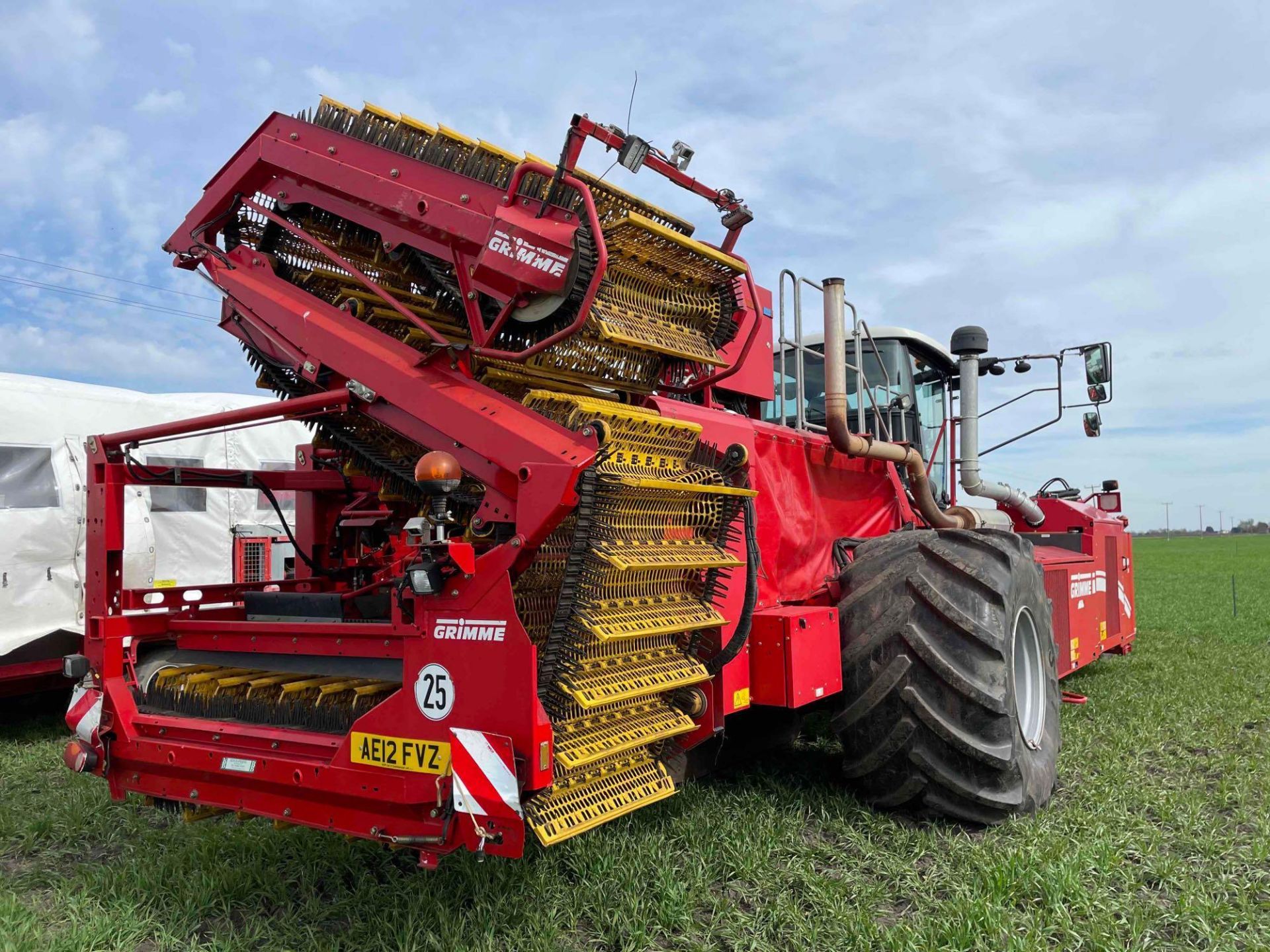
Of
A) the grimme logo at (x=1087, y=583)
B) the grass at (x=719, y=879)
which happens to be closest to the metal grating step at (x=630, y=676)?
the grass at (x=719, y=879)

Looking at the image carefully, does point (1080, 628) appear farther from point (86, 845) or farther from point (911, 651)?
point (86, 845)

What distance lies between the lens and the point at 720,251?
157 inches

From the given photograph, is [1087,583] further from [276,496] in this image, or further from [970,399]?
[276,496]

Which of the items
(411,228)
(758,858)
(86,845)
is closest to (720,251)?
(411,228)

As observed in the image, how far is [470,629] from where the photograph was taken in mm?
3051

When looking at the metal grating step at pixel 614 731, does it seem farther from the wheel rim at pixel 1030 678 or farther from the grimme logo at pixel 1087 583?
the grimme logo at pixel 1087 583

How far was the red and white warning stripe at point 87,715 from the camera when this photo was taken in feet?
12.6

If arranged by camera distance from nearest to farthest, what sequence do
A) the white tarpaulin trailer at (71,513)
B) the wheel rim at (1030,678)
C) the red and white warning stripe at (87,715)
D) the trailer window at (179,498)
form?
the red and white warning stripe at (87,715)
the wheel rim at (1030,678)
the white tarpaulin trailer at (71,513)
the trailer window at (179,498)

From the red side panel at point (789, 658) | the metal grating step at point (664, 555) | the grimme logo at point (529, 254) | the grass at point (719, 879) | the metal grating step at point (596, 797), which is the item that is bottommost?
the grass at point (719, 879)

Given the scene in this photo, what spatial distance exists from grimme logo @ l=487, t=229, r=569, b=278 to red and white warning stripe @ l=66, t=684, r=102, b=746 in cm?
243

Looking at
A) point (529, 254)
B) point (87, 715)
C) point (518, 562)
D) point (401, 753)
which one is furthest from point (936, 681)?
point (87, 715)

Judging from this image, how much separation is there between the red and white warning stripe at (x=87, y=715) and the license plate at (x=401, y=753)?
1359 mm

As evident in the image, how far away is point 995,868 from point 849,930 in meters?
0.72

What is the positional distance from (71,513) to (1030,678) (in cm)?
676
